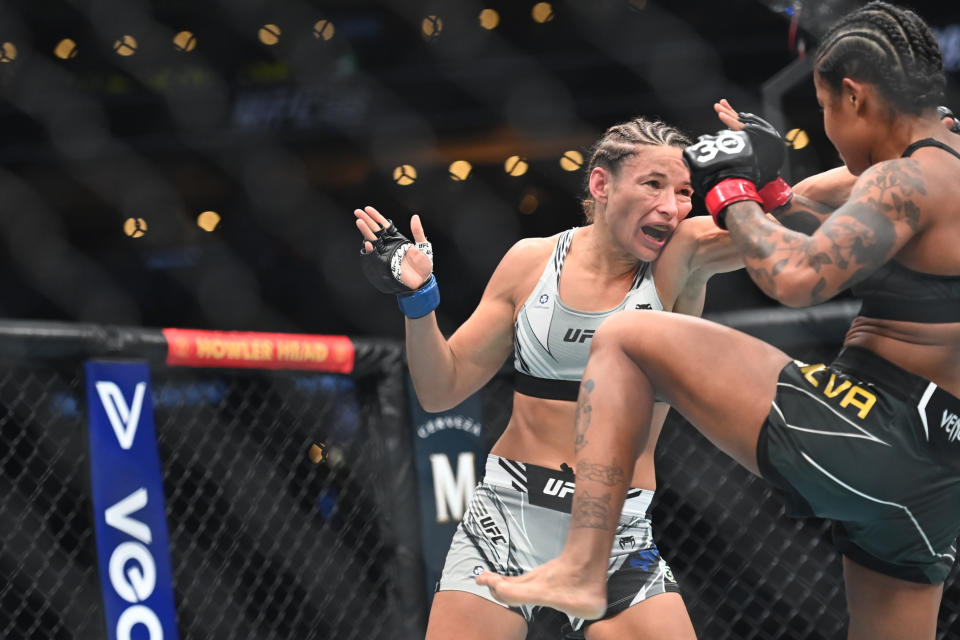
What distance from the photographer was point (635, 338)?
4.53ft

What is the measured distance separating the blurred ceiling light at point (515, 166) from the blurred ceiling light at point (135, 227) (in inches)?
74.4

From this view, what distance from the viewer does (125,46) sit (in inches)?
218

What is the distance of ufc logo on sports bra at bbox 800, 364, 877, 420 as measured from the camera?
4.40 feet

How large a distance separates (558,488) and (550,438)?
0.08m

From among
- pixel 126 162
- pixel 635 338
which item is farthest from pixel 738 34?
pixel 635 338

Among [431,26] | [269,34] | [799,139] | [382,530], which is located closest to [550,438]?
[382,530]

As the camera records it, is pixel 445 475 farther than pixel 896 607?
Yes

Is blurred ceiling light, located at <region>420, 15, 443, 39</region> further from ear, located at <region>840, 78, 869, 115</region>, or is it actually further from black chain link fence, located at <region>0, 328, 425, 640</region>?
ear, located at <region>840, 78, 869, 115</region>

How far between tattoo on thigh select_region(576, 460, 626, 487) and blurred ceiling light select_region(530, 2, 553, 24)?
14.5 ft

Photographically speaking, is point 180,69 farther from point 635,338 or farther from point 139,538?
point 635,338

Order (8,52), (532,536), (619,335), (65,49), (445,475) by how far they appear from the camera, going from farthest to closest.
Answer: (65,49), (8,52), (445,475), (532,536), (619,335)

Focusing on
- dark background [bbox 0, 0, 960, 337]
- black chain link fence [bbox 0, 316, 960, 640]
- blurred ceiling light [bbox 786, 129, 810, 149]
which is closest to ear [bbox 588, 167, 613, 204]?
black chain link fence [bbox 0, 316, 960, 640]

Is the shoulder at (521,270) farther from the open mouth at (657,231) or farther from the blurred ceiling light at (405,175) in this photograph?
the blurred ceiling light at (405,175)

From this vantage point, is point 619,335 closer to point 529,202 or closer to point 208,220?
point 529,202
